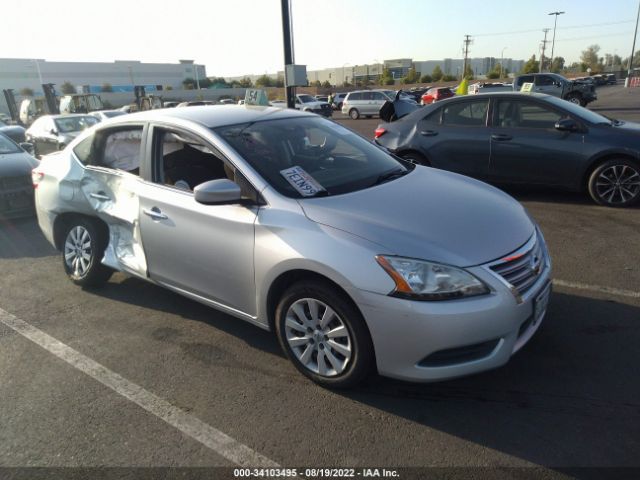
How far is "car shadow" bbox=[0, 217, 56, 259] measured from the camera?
235 inches

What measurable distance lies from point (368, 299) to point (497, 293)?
69 cm

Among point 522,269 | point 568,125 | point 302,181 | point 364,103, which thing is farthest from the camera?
point 364,103

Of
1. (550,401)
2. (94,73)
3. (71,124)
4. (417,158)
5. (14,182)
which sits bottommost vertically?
(550,401)

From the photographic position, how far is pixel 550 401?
2.80 m

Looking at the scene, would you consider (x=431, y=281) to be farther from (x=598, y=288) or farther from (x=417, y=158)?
(x=417, y=158)

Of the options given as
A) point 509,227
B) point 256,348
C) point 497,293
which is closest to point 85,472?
point 256,348

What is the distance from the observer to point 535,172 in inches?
268

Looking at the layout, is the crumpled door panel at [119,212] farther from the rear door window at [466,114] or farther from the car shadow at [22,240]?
the rear door window at [466,114]

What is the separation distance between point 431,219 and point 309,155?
1.18 metres

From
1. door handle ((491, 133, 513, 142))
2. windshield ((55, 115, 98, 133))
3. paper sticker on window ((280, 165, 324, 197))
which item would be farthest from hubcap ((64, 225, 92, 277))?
windshield ((55, 115, 98, 133))

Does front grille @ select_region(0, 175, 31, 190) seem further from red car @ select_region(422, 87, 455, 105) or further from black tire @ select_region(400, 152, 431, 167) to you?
red car @ select_region(422, 87, 455, 105)

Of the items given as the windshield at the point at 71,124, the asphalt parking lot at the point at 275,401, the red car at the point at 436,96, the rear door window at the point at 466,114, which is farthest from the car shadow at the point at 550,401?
the red car at the point at 436,96

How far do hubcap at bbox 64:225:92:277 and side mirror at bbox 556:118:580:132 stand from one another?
19.7ft

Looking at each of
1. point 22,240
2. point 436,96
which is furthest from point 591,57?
point 22,240
